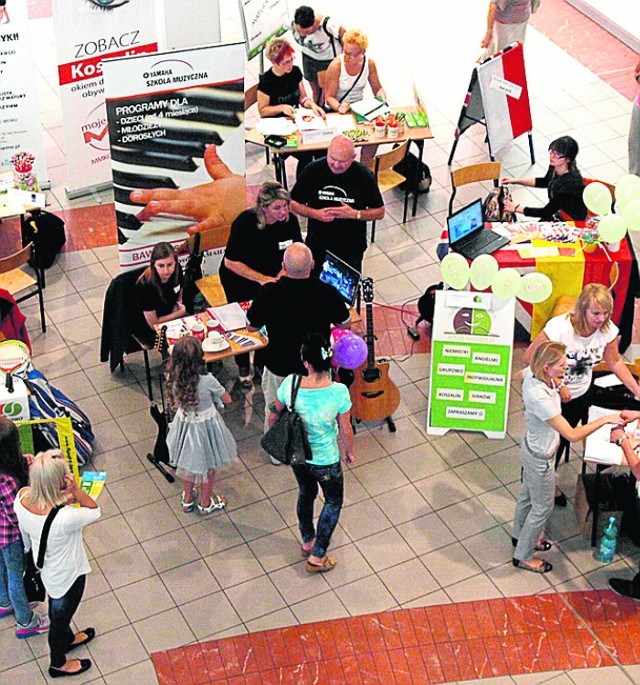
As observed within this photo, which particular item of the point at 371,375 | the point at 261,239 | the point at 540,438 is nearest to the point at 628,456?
the point at 540,438

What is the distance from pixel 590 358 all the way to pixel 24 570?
3716mm

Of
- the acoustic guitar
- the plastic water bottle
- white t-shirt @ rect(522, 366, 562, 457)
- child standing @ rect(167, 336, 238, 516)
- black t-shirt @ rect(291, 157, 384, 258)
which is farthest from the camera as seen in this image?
black t-shirt @ rect(291, 157, 384, 258)

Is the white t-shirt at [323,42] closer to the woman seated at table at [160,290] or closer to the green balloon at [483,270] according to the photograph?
the woman seated at table at [160,290]

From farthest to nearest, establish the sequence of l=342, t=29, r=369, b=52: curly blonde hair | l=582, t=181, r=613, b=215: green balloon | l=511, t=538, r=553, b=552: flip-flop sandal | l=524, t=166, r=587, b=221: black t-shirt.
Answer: l=342, t=29, r=369, b=52: curly blonde hair < l=524, t=166, r=587, b=221: black t-shirt < l=582, t=181, r=613, b=215: green balloon < l=511, t=538, r=553, b=552: flip-flop sandal

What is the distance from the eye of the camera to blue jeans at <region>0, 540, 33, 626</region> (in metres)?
6.36

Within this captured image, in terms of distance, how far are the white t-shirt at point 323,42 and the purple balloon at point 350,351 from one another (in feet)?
13.8

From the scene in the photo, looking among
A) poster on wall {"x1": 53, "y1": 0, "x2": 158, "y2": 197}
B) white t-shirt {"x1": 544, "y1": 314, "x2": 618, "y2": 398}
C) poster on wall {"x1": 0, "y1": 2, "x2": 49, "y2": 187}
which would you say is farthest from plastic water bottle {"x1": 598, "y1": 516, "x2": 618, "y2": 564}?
poster on wall {"x1": 53, "y1": 0, "x2": 158, "y2": 197}

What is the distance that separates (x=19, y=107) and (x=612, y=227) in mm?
5220

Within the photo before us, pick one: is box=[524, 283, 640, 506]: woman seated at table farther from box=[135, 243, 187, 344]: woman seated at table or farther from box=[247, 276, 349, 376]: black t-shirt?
box=[135, 243, 187, 344]: woman seated at table

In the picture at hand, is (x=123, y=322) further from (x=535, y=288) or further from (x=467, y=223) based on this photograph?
(x=535, y=288)

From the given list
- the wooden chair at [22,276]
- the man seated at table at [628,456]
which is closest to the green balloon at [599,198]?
the man seated at table at [628,456]

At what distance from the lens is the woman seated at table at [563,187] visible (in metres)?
8.50

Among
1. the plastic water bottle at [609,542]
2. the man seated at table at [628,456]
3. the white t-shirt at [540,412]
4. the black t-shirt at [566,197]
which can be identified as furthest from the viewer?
the black t-shirt at [566,197]

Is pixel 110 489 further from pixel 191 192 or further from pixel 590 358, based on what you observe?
pixel 590 358
